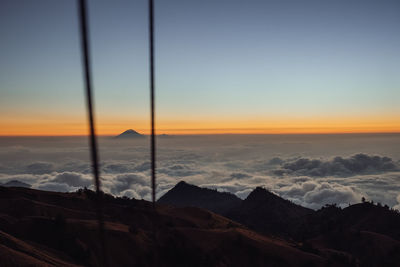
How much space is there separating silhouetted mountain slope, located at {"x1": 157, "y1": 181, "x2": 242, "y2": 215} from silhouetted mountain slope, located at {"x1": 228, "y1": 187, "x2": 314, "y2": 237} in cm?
1339

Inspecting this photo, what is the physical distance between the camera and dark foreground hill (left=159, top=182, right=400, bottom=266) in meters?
49.8

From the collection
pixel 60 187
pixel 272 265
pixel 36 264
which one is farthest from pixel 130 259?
pixel 60 187

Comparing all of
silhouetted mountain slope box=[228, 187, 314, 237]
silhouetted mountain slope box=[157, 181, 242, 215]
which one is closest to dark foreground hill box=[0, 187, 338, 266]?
silhouetted mountain slope box=[228, 187, 314, 237]

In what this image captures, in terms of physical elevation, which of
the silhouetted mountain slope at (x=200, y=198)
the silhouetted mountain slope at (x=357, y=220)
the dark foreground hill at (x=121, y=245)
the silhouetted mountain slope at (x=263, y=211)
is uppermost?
the dark foreground hill at (x=121, y=245)

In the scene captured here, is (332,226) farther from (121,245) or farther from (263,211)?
(121,245)

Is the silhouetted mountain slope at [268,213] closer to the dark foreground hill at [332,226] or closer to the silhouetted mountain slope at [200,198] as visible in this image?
the dark foreground hill at [332,226]

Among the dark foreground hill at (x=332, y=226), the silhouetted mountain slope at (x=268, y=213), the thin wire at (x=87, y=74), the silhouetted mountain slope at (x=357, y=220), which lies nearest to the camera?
the thin wire at (x=87, y=74)

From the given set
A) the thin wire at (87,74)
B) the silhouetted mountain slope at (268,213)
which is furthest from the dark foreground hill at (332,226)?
the thin wire at (87,74)

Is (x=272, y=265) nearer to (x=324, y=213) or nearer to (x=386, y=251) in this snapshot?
(x=386, y=251)

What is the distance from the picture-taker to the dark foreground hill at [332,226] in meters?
49.8

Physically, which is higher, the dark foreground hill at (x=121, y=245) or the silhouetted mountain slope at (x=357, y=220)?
the dark foreground hill at (x=121, y=245)

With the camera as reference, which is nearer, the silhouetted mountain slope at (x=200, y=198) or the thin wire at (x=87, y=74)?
the thin wire at (x=87, y=74)

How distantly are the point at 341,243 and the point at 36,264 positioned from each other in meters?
55.9

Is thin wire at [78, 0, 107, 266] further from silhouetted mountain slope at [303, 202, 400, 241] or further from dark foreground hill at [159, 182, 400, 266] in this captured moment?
silhouetted mountain slope at [303, 202, 400, 241]
